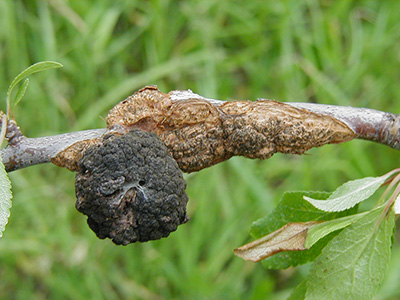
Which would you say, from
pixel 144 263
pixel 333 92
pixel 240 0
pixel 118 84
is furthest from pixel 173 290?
pixel 240 0

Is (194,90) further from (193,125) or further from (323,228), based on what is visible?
(323,228)

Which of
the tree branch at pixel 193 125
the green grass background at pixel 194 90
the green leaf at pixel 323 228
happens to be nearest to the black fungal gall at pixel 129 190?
the tree branch at pixel 193 125

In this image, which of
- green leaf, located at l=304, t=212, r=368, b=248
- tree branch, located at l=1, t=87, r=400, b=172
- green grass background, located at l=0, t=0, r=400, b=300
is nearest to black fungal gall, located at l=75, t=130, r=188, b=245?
tree branch, located at l=1, t=87, r=400, b=172

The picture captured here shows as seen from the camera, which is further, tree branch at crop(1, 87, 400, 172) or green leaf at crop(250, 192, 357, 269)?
green leaf at crop(250, 192, 357, 269)

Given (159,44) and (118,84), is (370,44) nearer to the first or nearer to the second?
(159,44)

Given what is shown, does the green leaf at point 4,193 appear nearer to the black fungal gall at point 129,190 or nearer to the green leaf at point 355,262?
the black fungal gall at point 129,190

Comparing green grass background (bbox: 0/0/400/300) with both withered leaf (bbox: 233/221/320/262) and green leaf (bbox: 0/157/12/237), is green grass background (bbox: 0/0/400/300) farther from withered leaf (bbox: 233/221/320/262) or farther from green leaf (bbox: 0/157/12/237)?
green leaf (bbox: 0/157/12/237)

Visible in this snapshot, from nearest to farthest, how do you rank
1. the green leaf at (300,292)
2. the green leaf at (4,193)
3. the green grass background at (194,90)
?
the green leaf at (4,193) < the green leaf at (300,292) < the green grass background at (194,90)
